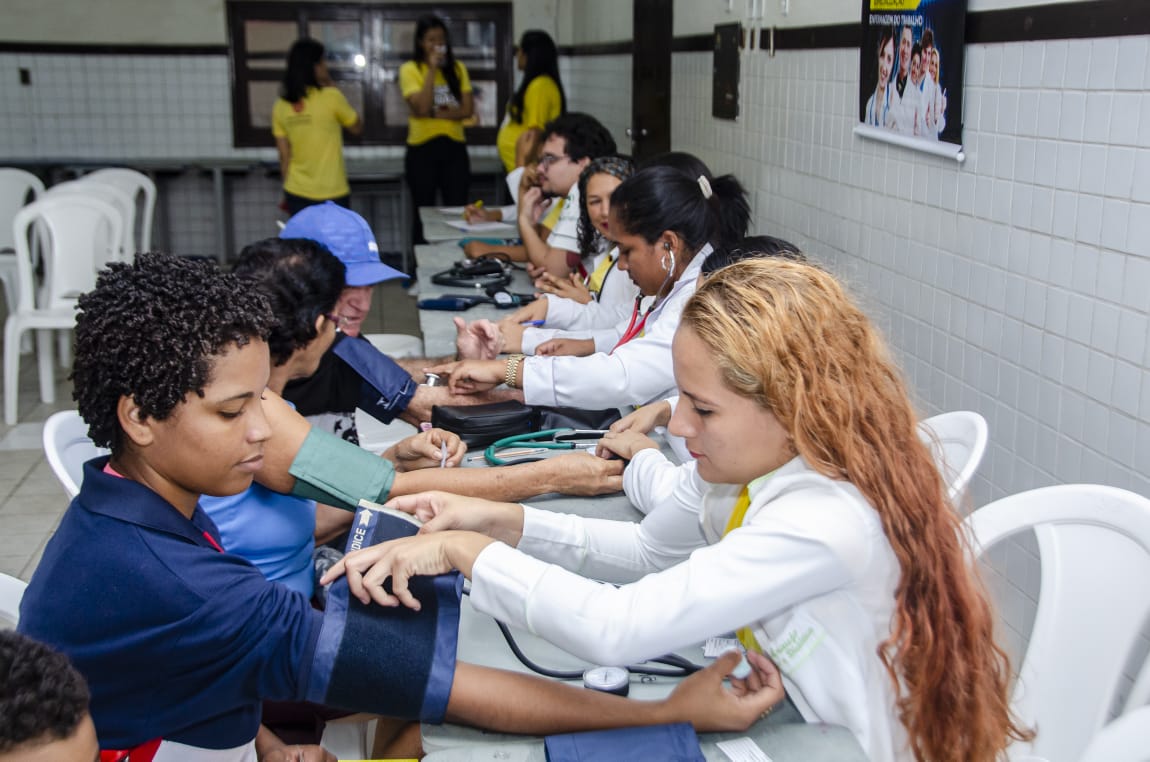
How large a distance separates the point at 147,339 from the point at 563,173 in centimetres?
352

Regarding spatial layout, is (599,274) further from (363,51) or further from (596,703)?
(363,51)

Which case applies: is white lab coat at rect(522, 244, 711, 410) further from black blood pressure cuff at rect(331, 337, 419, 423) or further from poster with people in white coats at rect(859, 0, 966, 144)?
poster with people in white coats at rect(859, 0, 966, 144)

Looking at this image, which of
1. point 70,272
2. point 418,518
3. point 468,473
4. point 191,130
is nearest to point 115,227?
point 70,272

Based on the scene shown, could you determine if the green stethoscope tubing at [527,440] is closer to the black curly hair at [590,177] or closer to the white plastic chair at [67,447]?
the white plastic chair at [67,447]

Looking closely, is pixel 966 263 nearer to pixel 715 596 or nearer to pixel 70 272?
pixel 715 596

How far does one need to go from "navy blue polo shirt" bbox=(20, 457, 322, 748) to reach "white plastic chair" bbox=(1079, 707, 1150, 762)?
3.22ft

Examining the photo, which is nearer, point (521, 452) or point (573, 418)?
point (521, 452)

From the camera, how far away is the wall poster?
2.74 metres

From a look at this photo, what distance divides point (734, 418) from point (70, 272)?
16.1 ft

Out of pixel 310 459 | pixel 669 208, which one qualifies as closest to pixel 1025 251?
pixel 669 208

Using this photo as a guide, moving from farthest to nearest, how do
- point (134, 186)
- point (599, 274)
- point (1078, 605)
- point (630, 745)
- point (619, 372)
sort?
point (134, 186) → point (599, 274) → point (619, 372) → point (1078, 605) → point (630, 745)

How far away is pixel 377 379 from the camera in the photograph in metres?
2.76

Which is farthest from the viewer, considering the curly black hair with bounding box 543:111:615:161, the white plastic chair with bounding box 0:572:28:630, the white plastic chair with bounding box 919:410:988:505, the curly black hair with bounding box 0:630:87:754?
the curly black hair with bounding box 543:111:615:161

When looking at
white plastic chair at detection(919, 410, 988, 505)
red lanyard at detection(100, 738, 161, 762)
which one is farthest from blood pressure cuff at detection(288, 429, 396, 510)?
white plastic chair at detection(919, 410, 988, 505)
